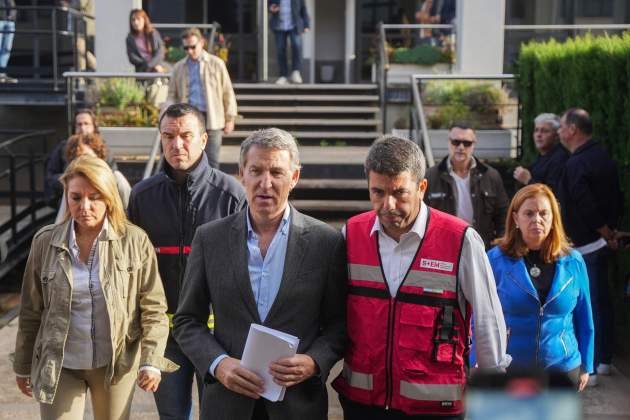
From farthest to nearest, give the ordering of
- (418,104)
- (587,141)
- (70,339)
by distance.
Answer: (418,104) → (587,141) → (70,339)

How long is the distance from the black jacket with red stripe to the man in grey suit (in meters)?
0.91

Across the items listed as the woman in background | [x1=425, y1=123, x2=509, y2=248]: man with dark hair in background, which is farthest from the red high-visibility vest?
the woman in background

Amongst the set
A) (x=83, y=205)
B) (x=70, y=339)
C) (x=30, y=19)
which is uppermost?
(x=30, y=19)

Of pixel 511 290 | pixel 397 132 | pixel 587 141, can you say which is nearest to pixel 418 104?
pixel 397 132

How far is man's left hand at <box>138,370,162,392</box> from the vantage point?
365 cm

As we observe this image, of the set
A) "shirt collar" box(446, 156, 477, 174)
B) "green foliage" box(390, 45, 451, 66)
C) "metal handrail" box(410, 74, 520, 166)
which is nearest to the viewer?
"shirt collar" box(446, 156, 477, 174)

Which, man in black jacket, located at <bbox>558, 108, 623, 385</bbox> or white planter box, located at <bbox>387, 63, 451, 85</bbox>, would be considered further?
white planter box, located at <bbox>387, 63, 451, 85</bbox>

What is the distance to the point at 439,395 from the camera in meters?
2.95

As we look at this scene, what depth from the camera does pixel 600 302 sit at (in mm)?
6289

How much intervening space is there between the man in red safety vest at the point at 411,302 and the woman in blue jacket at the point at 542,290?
1.26 metres

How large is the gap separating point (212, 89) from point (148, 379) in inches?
238

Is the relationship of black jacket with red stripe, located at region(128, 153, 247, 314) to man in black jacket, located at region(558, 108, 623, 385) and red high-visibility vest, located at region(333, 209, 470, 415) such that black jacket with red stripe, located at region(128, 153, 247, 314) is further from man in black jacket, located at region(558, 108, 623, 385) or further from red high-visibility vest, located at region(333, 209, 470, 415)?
man in black jacket, located at region(558, 108, 623, 385)

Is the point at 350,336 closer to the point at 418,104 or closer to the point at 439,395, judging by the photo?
the point at 439,395

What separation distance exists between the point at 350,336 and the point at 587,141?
385 centimetres
